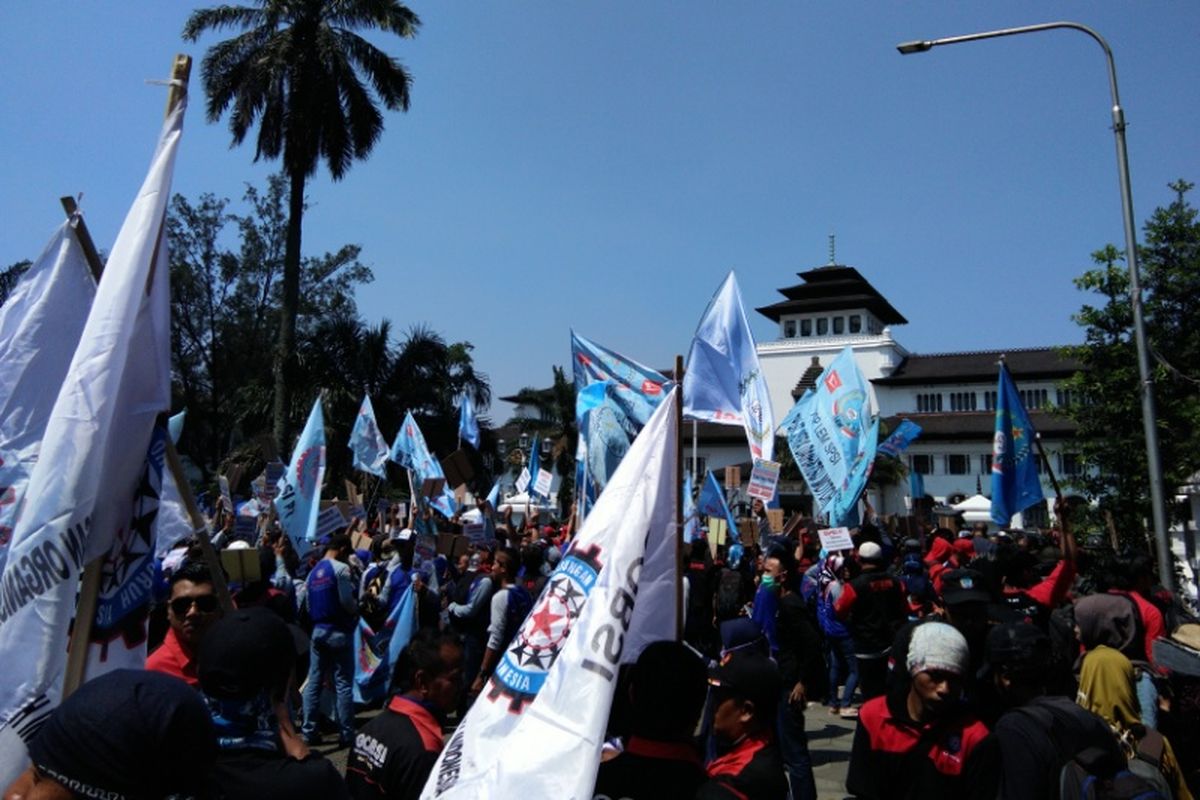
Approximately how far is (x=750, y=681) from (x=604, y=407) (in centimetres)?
530

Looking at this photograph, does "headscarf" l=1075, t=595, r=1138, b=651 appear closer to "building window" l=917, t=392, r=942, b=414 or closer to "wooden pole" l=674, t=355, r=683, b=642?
"wooden pole" l=674, t=355, r=683, b=642

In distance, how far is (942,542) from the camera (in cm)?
1261

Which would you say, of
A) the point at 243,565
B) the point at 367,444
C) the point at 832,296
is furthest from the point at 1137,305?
the point at 832,296

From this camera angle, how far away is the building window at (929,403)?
5953 cm

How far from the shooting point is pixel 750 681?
3.17 metres

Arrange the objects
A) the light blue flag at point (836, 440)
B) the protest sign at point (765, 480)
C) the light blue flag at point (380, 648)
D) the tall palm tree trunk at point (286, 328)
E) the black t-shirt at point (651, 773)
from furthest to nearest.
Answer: the tall palm tree trunk at point (286, 328) → the protest sign at point (765, 480) → the light blue flag at point (836, 440) → the light blue flag at point (380, 648) → the black t-shirt at point (651, 773)

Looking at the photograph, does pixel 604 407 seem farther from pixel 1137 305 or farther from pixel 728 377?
pixel 1137 305

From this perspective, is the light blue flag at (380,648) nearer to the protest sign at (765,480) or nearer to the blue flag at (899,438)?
the protest sign at (765,480)

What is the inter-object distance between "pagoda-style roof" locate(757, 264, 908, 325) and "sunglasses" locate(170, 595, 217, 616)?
2626 inches

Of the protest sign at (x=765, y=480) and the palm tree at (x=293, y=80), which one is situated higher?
the palm tree at (x=293, y=80)

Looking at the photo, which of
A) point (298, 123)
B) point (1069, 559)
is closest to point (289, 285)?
point (298, 123)

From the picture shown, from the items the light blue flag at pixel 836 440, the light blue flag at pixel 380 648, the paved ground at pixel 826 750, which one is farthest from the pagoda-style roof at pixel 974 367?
the light blue flag at pixel 380 648

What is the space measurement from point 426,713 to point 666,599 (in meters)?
1.03

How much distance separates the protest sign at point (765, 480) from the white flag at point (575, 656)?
25.4 ft
